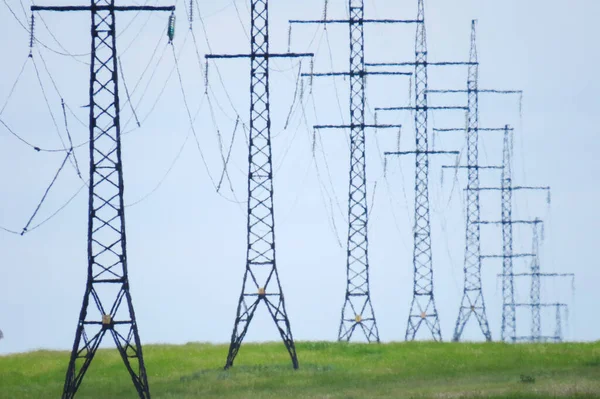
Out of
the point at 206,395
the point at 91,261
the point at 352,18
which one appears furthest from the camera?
the point at 352,18

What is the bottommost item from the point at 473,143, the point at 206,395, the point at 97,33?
the point at 206,395

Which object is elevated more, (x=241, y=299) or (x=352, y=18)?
(x=352, y=18)

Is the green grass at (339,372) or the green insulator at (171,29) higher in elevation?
the green insulator at (171,29)

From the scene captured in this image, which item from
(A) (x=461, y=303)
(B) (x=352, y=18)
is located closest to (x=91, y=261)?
(B) (x=352, y=18)

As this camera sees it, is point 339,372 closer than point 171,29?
No

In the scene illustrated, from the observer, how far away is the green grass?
4338cm

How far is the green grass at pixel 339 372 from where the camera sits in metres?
43.4

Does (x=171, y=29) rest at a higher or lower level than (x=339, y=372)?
higher

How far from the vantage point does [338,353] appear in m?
61.8

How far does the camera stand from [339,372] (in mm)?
52188

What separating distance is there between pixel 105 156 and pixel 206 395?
9.72m

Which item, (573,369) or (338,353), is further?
(338,353)

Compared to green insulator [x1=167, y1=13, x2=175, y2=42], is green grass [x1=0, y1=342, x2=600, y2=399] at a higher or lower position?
lower

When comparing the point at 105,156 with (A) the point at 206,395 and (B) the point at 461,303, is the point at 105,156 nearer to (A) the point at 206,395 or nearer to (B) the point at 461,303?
(A) the point at 206,395
